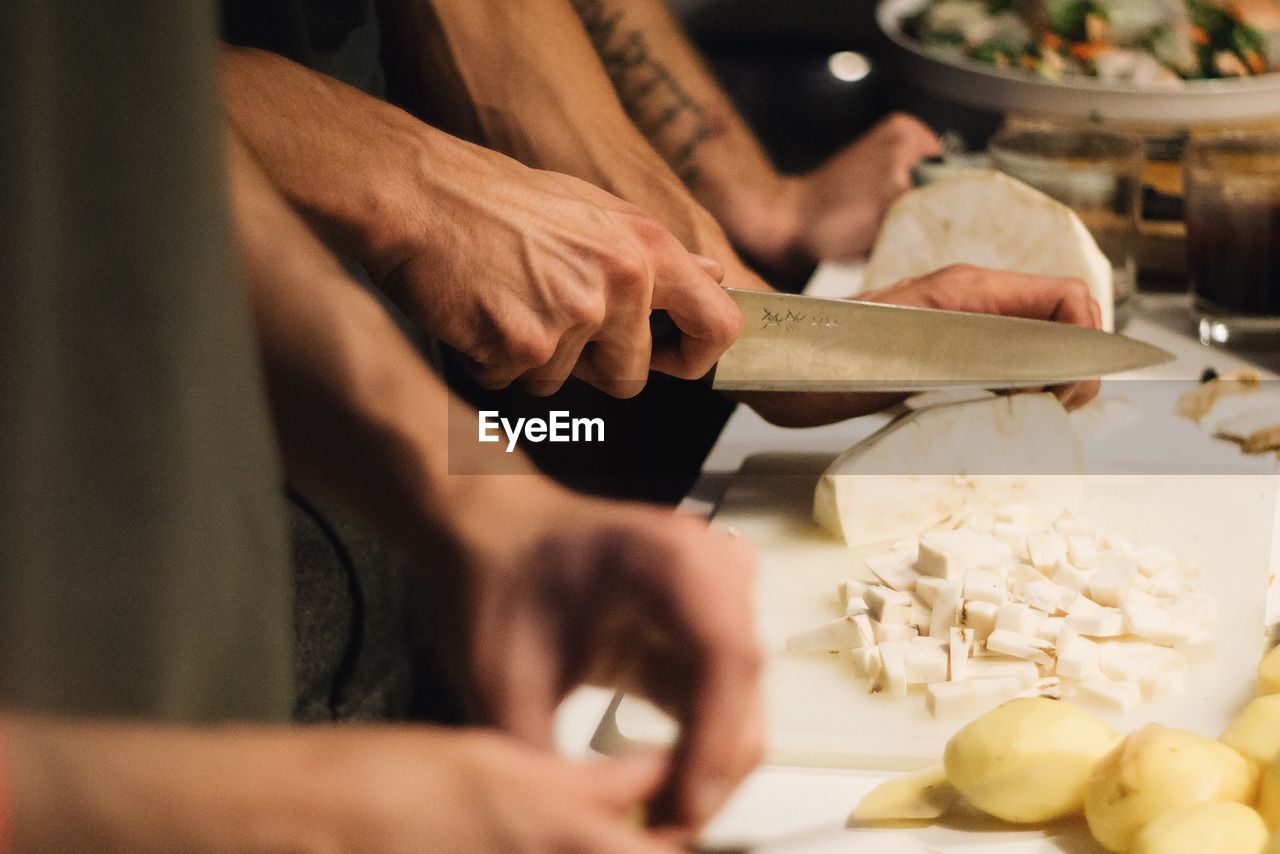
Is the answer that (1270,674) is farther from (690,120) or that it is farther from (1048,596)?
(690,120)

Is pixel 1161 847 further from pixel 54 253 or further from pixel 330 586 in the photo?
pixel 330 586

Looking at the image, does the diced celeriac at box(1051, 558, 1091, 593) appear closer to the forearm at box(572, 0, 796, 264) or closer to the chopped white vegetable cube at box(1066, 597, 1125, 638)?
the chopped white vegetable cube at box(1066, 597, 1125, 638)

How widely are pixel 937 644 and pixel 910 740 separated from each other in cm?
3

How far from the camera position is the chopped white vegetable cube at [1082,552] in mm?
399

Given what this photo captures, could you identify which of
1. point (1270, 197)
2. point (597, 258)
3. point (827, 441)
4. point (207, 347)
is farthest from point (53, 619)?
point (1270, 197)

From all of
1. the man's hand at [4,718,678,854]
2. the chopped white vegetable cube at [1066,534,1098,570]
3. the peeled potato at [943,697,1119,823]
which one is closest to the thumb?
the man's hand at [4,718,678,854]

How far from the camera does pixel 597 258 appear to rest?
33 cm

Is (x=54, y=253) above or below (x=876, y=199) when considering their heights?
above

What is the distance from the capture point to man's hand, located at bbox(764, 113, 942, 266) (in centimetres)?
71

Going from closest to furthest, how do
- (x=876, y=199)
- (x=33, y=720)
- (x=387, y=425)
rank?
(x=33, y=720)
(x=387, y=425)
(x=876, y=199)

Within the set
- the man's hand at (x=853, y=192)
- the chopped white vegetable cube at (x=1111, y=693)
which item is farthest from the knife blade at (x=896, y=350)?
the man's hand at (x=853, y=192)

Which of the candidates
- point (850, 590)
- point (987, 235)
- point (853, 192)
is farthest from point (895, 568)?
point (853, 192)

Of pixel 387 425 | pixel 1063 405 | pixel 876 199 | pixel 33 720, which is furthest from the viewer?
pixel 876 199

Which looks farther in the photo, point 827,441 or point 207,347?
point 827,441
